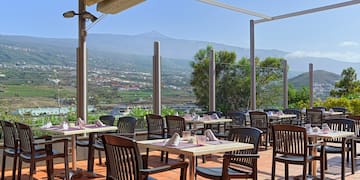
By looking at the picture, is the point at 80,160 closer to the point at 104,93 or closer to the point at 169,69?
the point at 104,93

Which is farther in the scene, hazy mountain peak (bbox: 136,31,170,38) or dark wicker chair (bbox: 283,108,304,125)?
dark wicker chair (bbox: 283,108,304,125)

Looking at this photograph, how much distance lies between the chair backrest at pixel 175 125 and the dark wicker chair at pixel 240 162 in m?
2.07

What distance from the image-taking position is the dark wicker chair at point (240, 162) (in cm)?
361

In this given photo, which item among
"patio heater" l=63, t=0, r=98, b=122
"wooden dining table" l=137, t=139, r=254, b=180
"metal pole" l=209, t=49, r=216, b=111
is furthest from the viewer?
"metal pole" l=209, t=49, r=216, b=111

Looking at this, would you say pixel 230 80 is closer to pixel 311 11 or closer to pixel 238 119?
pixel 238 119

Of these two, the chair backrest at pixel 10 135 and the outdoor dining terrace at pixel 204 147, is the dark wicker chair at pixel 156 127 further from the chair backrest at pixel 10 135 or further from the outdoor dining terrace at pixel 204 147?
the chair backrest at pixel 10 135

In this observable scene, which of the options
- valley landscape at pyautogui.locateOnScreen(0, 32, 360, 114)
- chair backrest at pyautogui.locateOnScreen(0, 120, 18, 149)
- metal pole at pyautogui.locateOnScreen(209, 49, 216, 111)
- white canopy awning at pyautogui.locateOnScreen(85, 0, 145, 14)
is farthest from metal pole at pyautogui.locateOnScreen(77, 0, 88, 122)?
metal pole at pyautogui.locateOnScreen(209, 49, 216, 111)

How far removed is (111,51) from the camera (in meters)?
7.92

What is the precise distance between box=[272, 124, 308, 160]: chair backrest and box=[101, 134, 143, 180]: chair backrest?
7.62 ft

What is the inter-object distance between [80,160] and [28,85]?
1.58 meters

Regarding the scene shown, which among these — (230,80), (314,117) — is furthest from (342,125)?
(230,80)

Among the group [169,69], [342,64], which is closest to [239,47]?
[169,69]

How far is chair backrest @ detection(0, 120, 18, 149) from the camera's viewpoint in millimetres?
4988

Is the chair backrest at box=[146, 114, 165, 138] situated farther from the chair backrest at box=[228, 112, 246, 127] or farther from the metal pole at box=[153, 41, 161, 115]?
the chair backrest at box=[228, 112, 246, 127]
